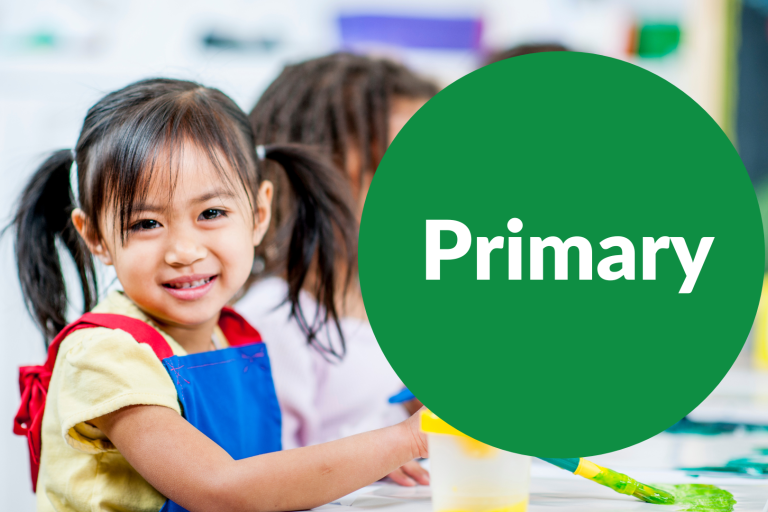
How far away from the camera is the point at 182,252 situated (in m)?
0.56

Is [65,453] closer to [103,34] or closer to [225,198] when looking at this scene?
[225,198]

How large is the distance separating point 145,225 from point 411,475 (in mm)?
332

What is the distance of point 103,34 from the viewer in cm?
172

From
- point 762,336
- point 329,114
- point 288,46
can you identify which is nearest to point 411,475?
point 329,114

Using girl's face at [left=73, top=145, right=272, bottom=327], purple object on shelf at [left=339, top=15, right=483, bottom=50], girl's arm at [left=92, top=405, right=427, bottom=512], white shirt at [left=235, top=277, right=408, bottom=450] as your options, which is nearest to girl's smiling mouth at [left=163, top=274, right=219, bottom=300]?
girl's face at [left=73, top=145, right=272, bottom=327]

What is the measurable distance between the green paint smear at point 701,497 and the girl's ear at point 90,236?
0.51m

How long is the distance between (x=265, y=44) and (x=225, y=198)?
1.35 m

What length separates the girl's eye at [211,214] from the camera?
595 mm

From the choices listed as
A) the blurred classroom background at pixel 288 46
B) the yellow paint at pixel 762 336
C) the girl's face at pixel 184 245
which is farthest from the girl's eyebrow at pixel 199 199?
the yellow paint at pixel 762 336

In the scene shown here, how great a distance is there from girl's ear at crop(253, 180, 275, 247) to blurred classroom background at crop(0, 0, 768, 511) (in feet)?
2.60

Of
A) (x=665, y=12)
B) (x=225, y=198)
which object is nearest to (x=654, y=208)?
(x=225, y=198)

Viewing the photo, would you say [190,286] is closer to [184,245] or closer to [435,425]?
[184,245]

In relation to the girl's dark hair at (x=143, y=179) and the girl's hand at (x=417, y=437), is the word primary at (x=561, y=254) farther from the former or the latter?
the girl's dark hair at (x=143, y=179)

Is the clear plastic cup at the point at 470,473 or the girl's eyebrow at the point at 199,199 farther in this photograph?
the girl's eyebrow at the point at 199,199
